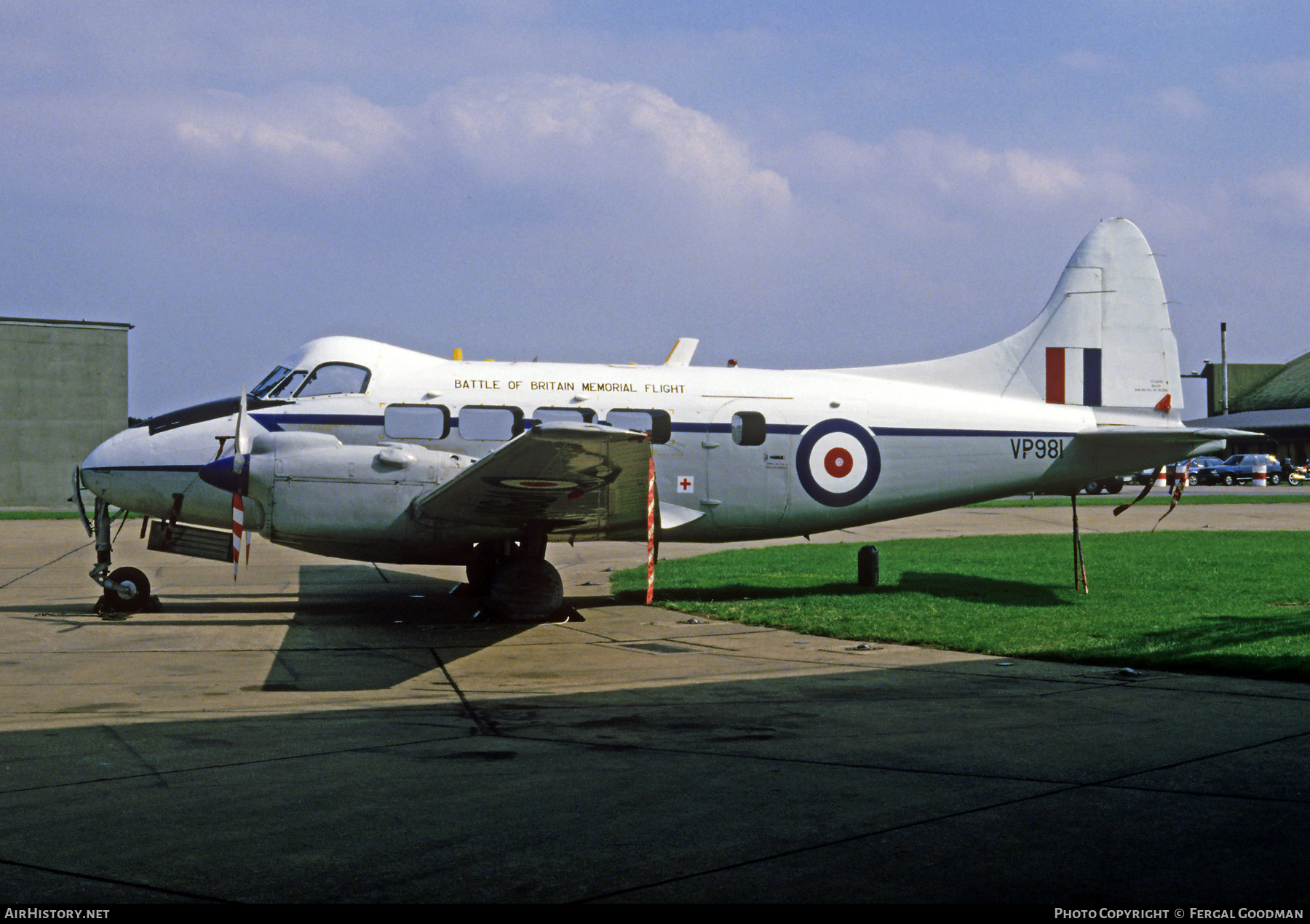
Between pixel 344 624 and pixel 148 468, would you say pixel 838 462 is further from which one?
pixel 148 468

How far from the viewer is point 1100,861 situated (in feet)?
15.1

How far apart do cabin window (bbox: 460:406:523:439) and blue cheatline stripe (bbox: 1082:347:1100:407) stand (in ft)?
28.9

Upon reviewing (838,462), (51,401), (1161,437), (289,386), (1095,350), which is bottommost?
(838,462)

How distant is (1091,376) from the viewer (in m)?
16.5

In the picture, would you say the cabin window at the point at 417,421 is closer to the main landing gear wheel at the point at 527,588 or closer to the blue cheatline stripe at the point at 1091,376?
the main landing gear wheel at the point at 527,588

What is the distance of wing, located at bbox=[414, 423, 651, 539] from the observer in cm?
1039

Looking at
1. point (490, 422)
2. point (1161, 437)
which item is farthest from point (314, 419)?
point (1161, 437)

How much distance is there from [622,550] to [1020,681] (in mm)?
16730

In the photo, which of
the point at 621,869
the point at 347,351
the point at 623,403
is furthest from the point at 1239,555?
the point at 621,869

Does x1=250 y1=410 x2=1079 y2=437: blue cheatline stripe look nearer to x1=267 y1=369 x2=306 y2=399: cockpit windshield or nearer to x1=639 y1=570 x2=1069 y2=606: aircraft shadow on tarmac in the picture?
x1=267 y1=369 x2=306 y2=399: cockpit windshield

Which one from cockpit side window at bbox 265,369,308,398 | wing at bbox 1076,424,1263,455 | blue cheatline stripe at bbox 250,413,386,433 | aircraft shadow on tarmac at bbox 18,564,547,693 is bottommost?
aircraft shadow on tarmac at bbox 18,564,547,693

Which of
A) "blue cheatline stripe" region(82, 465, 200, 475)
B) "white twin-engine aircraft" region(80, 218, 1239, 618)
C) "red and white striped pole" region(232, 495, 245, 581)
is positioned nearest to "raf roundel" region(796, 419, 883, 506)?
"white twin-engine aircraft" region(80, 218, 1239, 618)

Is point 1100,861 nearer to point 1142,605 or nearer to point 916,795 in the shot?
point 916,795

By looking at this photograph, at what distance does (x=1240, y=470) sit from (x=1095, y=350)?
50.9 m
